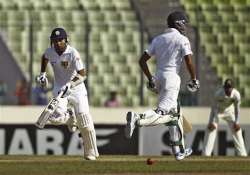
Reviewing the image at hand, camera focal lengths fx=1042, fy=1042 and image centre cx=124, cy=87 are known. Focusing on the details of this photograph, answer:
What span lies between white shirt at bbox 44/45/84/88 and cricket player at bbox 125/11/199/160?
93 centimetres

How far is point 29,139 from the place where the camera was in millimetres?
23531

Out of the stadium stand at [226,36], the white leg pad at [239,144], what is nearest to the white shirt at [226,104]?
the white leg pad at [239,144]

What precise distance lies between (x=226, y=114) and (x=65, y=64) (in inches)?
310

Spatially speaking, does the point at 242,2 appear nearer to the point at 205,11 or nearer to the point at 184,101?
the point at 205,11

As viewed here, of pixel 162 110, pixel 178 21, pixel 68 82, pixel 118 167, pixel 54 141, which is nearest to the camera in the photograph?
pixel 118 167

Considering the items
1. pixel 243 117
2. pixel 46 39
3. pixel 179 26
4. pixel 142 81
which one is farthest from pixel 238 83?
pixel 179 26

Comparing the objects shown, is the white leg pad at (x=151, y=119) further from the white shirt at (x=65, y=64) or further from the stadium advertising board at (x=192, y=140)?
the stadium advertising board at (x=192, y=140)

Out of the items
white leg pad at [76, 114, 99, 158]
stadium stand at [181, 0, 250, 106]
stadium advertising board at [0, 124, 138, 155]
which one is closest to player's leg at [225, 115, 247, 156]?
stadium advertising board at [0, 124, 138, 155]

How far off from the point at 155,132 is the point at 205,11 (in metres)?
4.28

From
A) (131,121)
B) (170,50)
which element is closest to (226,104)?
(170,50)

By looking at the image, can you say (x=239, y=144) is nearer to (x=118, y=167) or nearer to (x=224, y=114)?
(x=224, y=114)

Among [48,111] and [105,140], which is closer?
[48,111]

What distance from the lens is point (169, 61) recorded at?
1398 cm

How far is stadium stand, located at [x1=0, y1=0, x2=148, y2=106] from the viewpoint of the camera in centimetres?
2412
